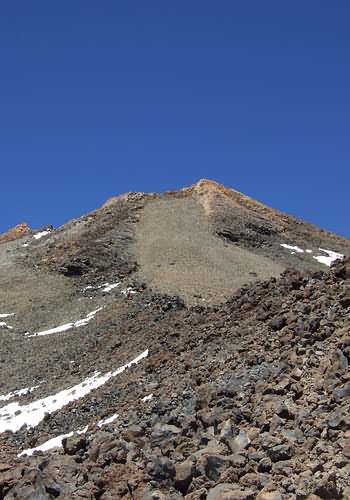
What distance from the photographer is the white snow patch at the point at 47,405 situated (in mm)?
26547

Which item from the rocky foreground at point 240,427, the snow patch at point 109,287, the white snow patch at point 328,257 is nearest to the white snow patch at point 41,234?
the snow patch at point 109,287

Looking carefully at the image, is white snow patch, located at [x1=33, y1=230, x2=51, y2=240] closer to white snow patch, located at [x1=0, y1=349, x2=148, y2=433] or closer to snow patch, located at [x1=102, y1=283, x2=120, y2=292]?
snow patch, located at [x1=102, y1=283, x2=120, y2=292]

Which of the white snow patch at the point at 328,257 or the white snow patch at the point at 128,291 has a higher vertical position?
the white snow patch at the point at 328,257

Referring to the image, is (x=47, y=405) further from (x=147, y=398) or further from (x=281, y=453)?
(x=281, y=453)

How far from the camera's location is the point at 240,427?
45.9 feet

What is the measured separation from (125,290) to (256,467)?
33.5 meters

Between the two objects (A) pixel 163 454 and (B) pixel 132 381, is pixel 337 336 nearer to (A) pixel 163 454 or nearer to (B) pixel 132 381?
(A) pixel 163 454

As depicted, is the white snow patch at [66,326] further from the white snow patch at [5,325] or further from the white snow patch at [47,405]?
the white snow patch at [47,405]

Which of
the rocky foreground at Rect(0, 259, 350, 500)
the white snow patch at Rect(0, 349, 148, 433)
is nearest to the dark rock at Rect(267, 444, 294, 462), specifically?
the rocky foreground at Rect(0, 259, 350, 500)

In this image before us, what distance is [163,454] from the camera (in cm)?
1381

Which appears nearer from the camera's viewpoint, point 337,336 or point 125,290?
point 337,336

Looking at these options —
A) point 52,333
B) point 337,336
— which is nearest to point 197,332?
point 337,336

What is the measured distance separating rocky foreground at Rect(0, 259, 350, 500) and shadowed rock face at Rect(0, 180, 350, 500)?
0.03 metres

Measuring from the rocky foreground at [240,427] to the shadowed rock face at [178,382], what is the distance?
31mm
